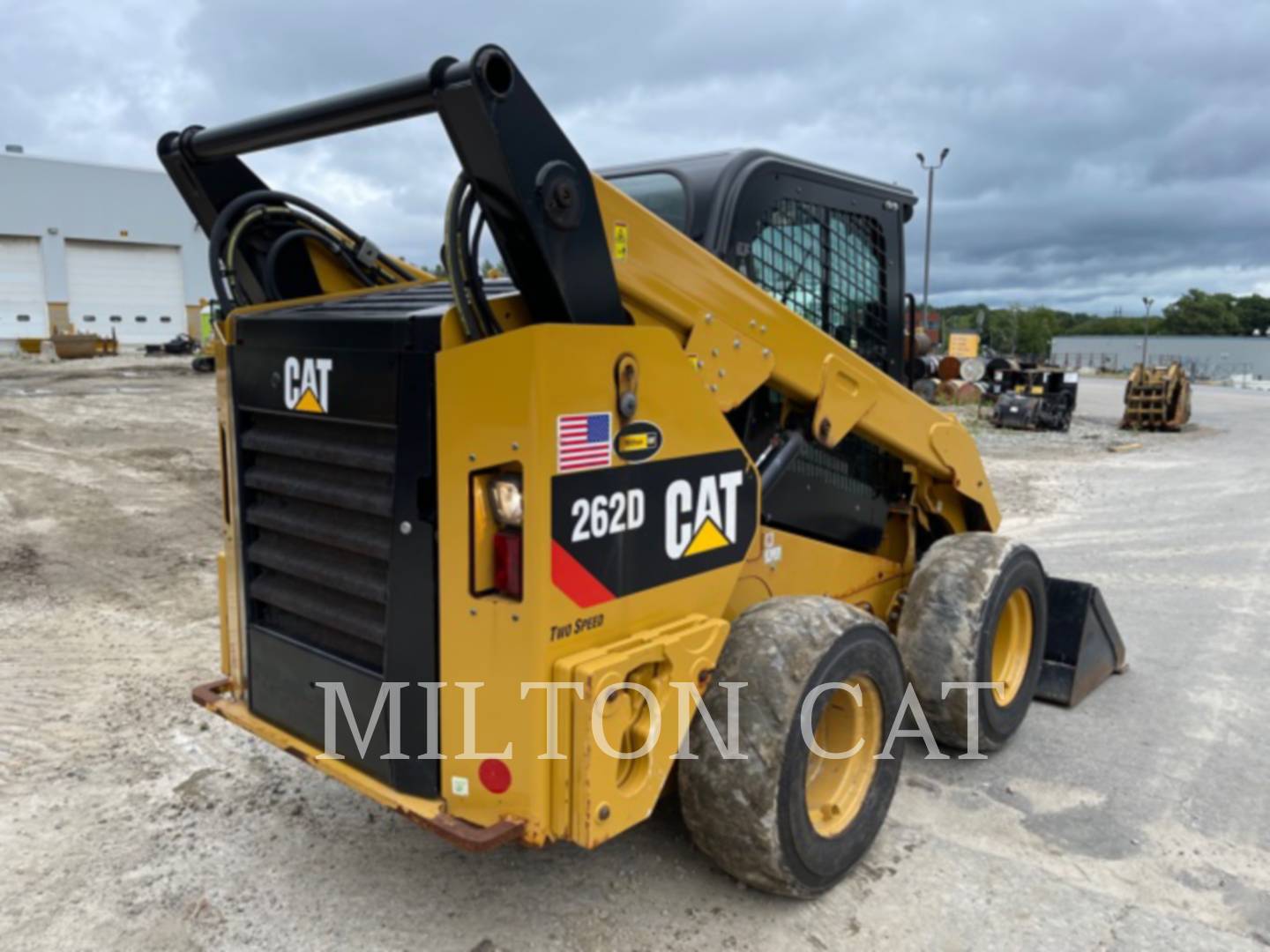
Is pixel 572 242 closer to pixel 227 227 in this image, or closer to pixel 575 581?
pixel 575 581

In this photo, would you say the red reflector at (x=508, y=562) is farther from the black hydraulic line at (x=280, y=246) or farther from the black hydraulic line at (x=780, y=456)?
the black hydraulic line at (x=280, y=246)

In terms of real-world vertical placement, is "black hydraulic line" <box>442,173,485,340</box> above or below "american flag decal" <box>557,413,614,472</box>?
above

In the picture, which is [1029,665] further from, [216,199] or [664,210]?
[216,199]

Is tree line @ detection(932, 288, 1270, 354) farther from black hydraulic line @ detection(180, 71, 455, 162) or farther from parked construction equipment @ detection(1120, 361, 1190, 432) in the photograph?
black hydraulic line @ detection(180, 71, 455, 162)

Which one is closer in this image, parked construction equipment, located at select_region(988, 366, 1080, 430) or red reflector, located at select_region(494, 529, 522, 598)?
red reflector, located at select_region(494, 529, 522, 598)

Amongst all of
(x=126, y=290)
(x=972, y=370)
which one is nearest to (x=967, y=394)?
(x=972, y=370)

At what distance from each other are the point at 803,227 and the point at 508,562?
2103 millimetres

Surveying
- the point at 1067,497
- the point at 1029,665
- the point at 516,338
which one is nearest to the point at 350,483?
the point at 516,338

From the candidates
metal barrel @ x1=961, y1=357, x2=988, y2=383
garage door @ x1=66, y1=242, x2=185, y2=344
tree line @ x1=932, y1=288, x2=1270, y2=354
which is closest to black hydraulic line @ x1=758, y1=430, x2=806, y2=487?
metal barrel @ x1=961, y1=357, x2=988, y2=383

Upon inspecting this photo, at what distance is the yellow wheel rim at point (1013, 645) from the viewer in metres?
4.44

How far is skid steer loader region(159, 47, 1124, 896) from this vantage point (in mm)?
2469

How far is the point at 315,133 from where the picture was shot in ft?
9.36

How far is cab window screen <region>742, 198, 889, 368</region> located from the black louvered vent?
1.62 metres

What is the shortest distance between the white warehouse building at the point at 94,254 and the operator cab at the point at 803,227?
39.5 metres
